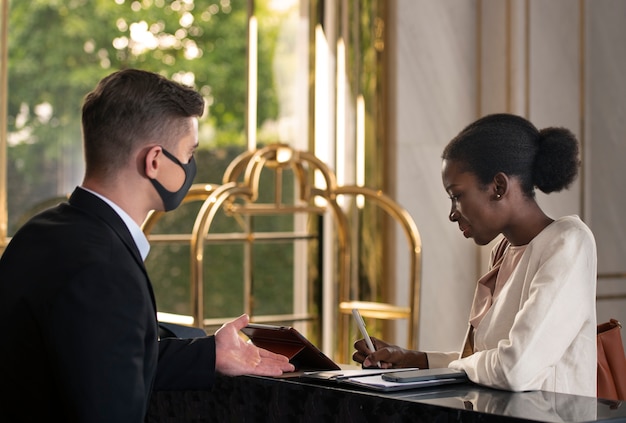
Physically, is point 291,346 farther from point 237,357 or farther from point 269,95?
point 269,95

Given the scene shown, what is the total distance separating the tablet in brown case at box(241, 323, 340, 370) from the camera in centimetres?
242

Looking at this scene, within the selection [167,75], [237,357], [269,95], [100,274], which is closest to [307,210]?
[269,95]

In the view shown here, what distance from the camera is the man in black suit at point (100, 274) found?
71.6 inches

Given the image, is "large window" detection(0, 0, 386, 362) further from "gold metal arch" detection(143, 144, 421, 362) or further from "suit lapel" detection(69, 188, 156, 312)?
"suit lapel" detection(69, 188, 156, 312)

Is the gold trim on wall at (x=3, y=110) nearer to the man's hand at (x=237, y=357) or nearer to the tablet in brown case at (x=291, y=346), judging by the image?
the tablet in brown case at (x=291, y=346)

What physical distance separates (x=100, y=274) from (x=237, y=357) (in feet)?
1.81

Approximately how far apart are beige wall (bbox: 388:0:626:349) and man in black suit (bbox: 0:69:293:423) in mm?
2972

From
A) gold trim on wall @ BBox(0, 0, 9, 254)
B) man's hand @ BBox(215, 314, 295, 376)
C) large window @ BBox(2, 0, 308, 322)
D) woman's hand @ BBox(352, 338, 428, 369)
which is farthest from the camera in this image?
large window @ BBox(2, 0, 308, 322)

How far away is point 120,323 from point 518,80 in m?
3.70

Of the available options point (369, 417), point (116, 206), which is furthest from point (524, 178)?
point (116, 206)

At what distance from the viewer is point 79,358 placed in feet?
5.95

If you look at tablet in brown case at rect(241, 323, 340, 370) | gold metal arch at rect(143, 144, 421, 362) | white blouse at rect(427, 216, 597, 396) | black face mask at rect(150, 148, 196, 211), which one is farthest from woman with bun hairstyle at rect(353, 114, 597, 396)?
gold metal arch at rect(143, 144, 421, 362)

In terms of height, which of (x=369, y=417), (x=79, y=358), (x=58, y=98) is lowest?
(x=369, y=417)

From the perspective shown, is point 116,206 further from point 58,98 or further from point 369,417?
point 58,98
